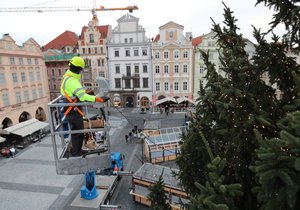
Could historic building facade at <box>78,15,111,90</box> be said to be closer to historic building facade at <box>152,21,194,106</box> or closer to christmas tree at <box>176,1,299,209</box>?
historic building facade at <box>152,21,194,106</box>

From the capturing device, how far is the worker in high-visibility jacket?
5.45 metres

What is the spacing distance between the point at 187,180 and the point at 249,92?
2.59 meters

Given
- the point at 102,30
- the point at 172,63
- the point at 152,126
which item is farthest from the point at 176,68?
the point at 102,30

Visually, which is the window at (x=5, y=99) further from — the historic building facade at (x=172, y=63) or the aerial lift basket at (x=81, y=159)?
the aerial lift basket at (x=81, y=159)

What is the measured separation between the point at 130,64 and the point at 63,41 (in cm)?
1785

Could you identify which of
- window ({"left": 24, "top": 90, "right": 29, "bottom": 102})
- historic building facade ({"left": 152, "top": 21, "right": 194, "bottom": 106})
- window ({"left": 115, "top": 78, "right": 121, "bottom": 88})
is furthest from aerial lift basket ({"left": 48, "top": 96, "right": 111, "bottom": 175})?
window ({"left": 115, "top": 78, "right": 121, "bottom": 88})

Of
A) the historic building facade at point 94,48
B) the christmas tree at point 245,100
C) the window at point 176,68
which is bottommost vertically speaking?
the christmas tree at point 245,100

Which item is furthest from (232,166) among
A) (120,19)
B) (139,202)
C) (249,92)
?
(120,19)

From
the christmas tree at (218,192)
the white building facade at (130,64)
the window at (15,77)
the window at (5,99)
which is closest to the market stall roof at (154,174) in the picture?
the christmas tree at (218,192)

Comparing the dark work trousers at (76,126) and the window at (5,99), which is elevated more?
the dark work trousers at (76,126)

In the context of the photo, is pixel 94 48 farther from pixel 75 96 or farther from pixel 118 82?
pixel 75 96

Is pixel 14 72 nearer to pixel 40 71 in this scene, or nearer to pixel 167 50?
pixel 40 71

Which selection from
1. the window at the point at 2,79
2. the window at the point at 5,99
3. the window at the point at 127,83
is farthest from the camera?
the window at the point at 127,83

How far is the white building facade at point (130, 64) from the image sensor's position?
119ft
